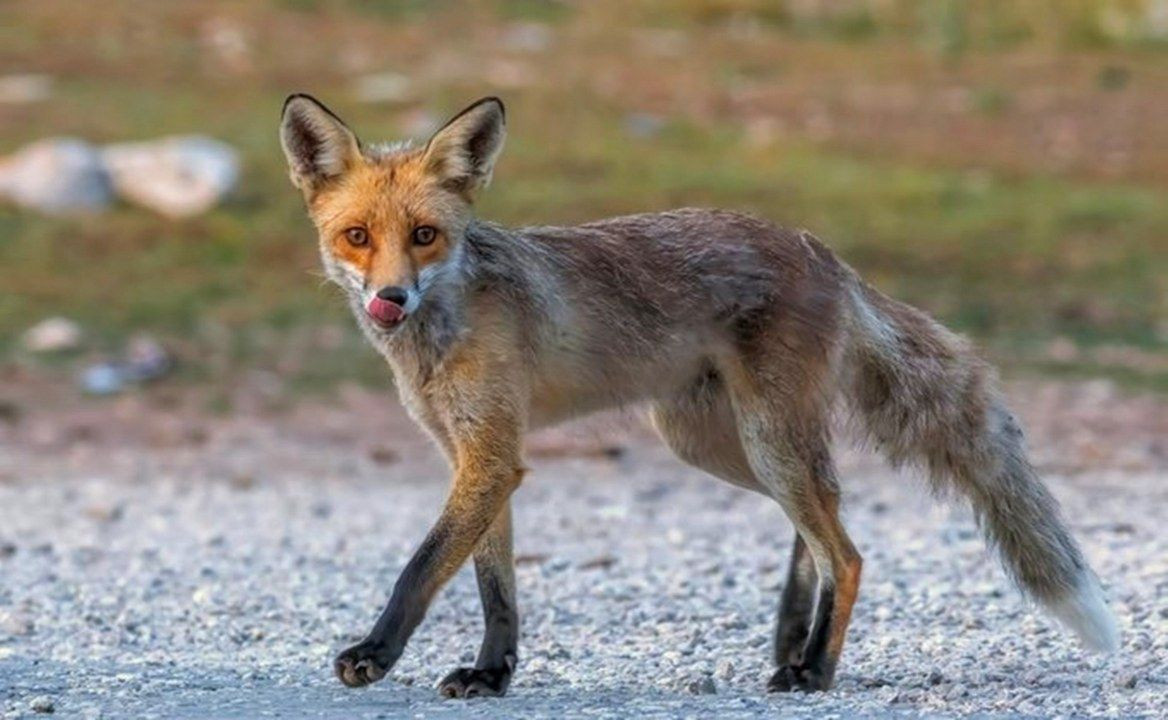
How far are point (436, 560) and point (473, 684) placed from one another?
42 cm

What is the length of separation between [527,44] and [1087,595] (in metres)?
16.9

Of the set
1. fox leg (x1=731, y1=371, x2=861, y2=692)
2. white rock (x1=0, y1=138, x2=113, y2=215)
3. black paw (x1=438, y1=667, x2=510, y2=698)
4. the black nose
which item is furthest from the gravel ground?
white rock (x1=0, y1=138, x2=113, y2=215)

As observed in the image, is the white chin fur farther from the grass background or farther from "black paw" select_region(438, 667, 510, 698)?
the grass background

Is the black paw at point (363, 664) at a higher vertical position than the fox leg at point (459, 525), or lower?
lower

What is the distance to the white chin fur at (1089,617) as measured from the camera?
24.7ft

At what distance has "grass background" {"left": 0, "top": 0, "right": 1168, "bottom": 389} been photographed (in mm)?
16297

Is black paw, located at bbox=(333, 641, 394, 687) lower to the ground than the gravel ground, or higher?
higher

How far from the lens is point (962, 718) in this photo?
21.5 feet

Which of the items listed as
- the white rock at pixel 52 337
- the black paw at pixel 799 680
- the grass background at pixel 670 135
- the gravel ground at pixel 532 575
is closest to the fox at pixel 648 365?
the black paw at pixel 799 680

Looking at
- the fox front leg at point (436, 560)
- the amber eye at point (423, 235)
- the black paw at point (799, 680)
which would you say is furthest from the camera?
the black paw at point (799, 680)

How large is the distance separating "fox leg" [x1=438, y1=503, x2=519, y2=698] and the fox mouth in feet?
2.50

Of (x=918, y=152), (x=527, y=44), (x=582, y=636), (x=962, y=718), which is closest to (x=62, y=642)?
(x=582, y=636)

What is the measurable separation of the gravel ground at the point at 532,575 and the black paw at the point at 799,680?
0.12m

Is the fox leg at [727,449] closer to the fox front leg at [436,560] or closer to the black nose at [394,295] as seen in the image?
the fox front leg at [436,560]
